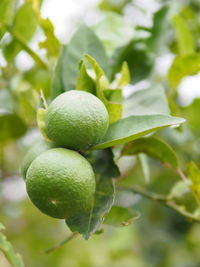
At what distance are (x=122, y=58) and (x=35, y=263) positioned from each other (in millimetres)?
1166

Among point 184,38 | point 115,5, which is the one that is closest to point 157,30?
point 184,38

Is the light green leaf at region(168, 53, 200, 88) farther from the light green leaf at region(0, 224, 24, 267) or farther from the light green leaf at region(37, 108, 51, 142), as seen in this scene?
the light green leaf at region(0, 224, 24, 267)

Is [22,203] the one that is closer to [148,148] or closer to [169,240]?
[169,240]

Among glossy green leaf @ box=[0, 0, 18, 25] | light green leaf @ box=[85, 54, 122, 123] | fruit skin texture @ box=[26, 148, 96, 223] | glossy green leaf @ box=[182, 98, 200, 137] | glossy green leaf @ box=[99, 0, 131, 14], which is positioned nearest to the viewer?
fruit skin texture @ box=[26, 148, 96, 223]

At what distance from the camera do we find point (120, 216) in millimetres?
888

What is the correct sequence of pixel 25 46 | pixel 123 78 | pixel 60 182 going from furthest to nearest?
pixel 25 46, pixel 123 78, pixel 60 182

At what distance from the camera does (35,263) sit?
6.51 ft

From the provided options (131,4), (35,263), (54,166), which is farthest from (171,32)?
(35,263)

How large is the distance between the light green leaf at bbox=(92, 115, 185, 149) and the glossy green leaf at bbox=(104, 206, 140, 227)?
155mm

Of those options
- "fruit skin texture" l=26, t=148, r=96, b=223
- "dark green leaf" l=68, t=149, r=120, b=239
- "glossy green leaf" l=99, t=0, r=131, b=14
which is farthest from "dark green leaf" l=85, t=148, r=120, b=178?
"glossy green leaf" l=99, t=0, r=131, b=14

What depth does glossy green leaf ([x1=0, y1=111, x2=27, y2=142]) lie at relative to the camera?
1.25 meters

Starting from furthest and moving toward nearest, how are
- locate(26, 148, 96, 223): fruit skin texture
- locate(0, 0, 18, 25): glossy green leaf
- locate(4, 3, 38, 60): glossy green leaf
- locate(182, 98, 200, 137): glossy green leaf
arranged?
locate(182, 98, 200, 137): glossy green leaf, locate(4, 3, 38, 60): glossy green leaf, locate(0, 0, 18, 25): glossy green leaf, locate(26, 148, 96, 223): fruit skin texture

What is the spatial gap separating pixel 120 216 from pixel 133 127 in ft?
0.67

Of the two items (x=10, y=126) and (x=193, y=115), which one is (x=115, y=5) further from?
(x=10, y=126)
